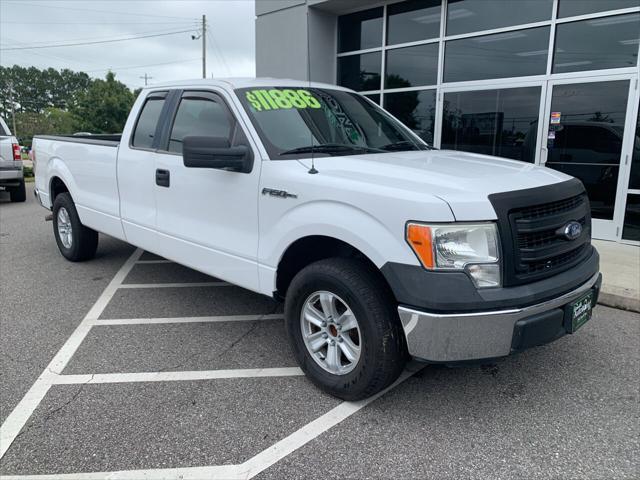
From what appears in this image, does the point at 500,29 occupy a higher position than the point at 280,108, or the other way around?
the point at 500,29

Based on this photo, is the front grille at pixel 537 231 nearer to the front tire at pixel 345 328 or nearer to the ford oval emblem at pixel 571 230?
the ford oval emblem at pixel 571 230

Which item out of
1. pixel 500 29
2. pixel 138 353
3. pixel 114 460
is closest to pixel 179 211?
pixel 138 353

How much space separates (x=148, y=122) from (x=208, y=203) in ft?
4.58

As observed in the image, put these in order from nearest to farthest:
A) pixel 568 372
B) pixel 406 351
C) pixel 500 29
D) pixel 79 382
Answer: pixel 406 351, pixel 79 382, pixel 568 372, pixel 500 29

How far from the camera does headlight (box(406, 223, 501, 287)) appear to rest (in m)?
2.63

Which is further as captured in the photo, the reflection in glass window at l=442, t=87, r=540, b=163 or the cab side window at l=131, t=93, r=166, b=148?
the reflection in glass window at l=442, t=87, r=540, b=163

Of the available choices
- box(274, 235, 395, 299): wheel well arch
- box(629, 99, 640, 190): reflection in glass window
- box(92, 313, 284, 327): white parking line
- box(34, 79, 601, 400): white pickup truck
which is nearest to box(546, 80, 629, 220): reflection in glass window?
A: box(629, 99, 640, 190): reflection in glass window

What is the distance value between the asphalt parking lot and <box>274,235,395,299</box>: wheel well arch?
2.11 feet

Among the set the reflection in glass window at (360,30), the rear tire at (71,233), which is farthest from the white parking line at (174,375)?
the reflection in glass window at (360,30)

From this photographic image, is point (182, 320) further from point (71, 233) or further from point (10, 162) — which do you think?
point (10, 162)

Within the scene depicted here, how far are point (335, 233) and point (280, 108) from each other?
1309mm

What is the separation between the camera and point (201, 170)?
390 cm

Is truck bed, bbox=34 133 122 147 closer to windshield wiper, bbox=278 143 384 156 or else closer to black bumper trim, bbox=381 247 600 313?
windshield wiper, bbox=278 143 384 156

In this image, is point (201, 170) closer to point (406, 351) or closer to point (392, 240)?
point (392, 240)
